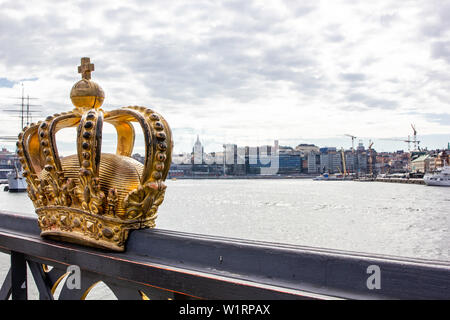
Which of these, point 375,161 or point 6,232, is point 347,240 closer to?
point 6,232

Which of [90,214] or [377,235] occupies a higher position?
[90,214]

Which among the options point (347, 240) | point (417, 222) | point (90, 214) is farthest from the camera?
point (417, 222)

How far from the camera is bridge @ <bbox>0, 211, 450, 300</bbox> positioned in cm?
159

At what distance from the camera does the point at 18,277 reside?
2857mm

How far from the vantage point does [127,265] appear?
2240 millimetres

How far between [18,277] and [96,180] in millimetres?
987

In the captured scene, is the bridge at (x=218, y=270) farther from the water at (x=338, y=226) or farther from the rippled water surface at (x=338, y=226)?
the rippled water surface at (x=338, y=226)

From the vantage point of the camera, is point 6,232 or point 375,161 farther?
point 375,161

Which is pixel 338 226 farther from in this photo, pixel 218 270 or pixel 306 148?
pixel 306 148

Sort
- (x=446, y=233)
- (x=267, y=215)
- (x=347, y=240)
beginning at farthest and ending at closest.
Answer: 1. (x=267, y=215)
2. (x=446, y=233)
3. (x=347, y=240)

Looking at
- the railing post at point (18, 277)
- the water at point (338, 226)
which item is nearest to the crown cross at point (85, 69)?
the railing post at point (18, 277)
